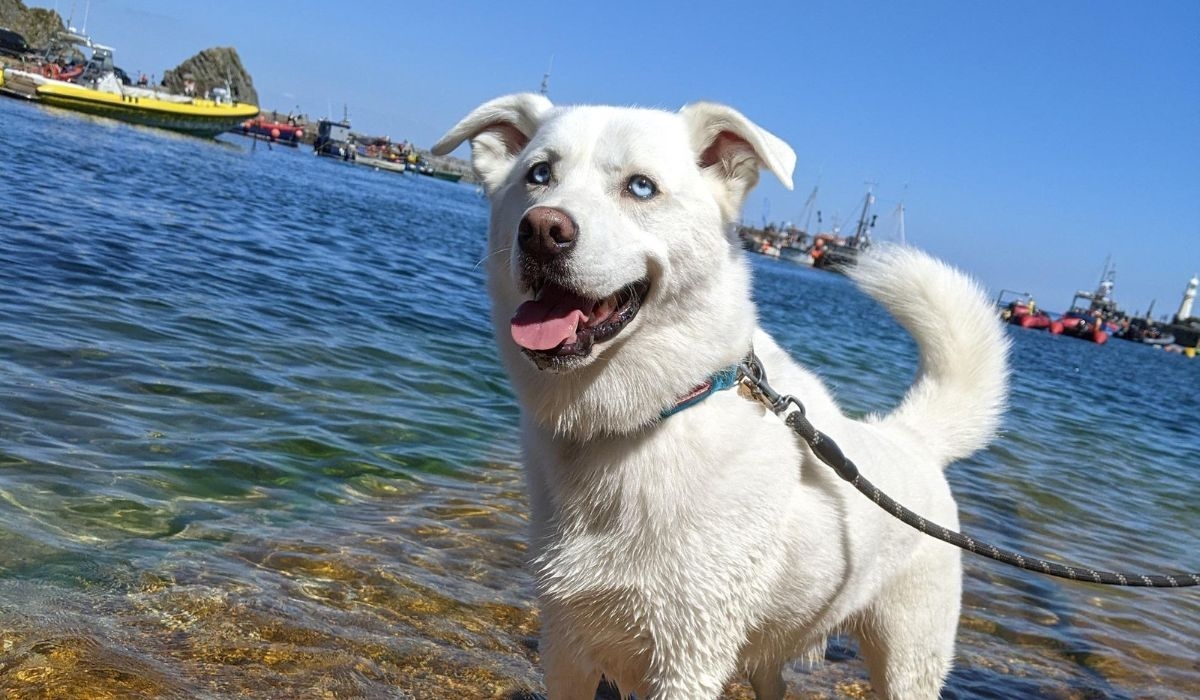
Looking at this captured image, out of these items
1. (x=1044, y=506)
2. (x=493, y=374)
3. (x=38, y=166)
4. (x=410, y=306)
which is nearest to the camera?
(x=1044, y=506)

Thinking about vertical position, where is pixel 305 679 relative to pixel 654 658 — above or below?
below

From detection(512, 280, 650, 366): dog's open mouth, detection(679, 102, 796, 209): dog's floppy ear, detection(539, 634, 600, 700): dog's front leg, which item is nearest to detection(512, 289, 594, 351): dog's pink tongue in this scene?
detection(512, 280, 650, 366): dog's open mouth

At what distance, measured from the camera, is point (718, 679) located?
2896mm

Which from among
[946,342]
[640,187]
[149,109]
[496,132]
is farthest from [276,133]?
[640,187]

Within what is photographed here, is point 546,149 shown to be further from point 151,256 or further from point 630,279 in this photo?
point 151,256

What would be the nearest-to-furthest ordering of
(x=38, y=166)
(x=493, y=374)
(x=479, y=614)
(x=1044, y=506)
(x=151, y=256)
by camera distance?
(x=479, y=614), (x=1044, y=506), (x=493, y=374), (x=151, y=256), (x=38, y=166)

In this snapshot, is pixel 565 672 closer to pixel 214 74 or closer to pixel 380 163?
pixel 380 163

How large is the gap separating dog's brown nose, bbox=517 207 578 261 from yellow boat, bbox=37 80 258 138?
50.7 meters

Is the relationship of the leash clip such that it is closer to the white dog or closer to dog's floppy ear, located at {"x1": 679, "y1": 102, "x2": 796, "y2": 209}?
the white dog

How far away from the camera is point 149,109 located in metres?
48.5

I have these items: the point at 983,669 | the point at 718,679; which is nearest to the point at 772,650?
the point at 718,679

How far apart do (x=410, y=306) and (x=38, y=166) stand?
34.4 ft

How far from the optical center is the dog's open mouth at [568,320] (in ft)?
8.66

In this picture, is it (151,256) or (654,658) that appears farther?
(151,256)
